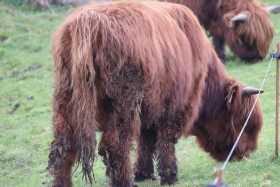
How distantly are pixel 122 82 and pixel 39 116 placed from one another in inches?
260

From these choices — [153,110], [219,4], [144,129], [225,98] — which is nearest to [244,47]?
[219,4]

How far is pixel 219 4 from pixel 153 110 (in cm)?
915

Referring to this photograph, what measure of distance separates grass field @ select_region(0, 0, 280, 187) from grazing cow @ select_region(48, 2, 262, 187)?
1012 mm

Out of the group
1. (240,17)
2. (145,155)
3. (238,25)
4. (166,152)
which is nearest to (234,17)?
(240,17)

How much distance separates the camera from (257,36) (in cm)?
1343

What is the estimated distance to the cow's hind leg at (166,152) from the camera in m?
6.13

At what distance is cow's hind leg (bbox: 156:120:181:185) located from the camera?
241 inches

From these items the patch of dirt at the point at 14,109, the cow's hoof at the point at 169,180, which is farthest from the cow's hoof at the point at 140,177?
the patch of dirt at the point at 14,109

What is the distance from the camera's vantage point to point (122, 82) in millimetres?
4965

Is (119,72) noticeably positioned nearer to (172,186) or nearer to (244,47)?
(172,186)

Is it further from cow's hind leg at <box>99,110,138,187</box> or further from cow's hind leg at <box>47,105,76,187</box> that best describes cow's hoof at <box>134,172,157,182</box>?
cow's hind leg at <box>47,105,76,187</box>

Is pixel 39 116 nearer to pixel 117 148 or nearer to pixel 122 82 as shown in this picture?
pixel 117 148

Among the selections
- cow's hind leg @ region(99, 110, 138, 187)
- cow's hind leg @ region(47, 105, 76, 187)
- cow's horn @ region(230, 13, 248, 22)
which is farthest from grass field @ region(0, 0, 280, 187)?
cow's hind leg @ region(47, 105, 76, 187)

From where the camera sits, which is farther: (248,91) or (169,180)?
(248,91)
